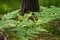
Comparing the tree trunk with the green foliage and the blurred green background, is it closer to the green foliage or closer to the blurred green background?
the green foliage

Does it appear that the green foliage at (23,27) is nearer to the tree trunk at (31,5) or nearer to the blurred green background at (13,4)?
the tree trunk at (31,5)

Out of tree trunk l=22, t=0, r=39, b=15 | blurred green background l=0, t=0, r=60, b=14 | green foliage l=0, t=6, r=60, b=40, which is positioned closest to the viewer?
green foliage l=0, t=6, r=60, b=40

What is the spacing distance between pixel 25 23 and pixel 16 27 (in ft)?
0.94

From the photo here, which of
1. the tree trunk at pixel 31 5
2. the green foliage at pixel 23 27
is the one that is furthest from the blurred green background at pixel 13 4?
the green foliage at pixel 23 27

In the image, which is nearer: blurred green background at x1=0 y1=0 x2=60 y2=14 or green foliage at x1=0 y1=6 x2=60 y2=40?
green foliage at x1=0 y1=6 x2=60 y2=40

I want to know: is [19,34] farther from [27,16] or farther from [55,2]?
[55,2]

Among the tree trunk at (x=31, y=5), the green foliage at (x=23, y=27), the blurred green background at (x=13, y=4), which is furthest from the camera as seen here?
the blurred green background at (x=13, y=4)

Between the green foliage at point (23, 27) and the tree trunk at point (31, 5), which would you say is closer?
the green foliage at point (23, 27)

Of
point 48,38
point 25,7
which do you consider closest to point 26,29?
point 48,38

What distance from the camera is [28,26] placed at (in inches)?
218

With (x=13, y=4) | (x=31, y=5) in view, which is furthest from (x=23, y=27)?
(x=13, y=4)

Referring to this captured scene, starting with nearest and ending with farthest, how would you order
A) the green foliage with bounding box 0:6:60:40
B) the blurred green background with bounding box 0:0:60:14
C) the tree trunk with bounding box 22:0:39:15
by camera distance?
the green foliage with bounding box 0:6:60:40, the tree trunk with bounding box 22:0:39:15, the blurred green background with bounding box 0:0:60:14

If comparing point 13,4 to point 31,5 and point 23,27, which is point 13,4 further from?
point 23,27

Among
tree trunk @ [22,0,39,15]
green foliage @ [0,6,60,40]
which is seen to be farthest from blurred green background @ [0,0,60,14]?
green foliage @ [0,6,60,40]
